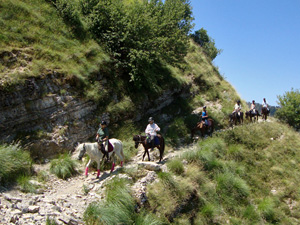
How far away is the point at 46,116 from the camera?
1095 cm

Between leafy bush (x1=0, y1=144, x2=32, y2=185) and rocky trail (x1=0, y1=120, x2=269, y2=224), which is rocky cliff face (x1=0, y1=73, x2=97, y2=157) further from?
rocky trail (x1=0, y1=120, x2=269, y2=224)

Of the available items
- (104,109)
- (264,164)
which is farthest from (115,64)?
(264,164)

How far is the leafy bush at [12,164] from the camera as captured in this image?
295 inches

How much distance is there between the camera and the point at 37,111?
10688mm

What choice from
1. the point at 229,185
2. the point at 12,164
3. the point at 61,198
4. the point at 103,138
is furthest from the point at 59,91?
the point at 229,185

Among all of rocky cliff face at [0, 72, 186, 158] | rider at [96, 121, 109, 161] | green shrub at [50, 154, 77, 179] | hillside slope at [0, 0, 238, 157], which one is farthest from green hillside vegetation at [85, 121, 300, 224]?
rocky cliff face at [0, 72, 186, 158]

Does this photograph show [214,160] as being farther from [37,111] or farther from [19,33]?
[19,33]

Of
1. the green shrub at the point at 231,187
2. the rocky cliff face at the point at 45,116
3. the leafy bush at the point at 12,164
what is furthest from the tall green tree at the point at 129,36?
the leafy bush at the point at 12,164

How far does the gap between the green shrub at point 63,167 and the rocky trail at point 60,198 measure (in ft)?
0.66

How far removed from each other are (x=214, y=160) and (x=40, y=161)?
8.67 metres

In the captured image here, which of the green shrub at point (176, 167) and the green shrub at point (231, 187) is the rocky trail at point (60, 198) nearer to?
the green shrub at point (176, 167)

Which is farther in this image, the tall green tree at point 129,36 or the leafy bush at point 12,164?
the tall green tree at point 129,36

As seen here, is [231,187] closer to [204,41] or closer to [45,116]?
[45,116]

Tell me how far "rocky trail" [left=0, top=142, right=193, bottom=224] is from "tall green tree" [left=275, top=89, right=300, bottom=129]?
30.3 m
